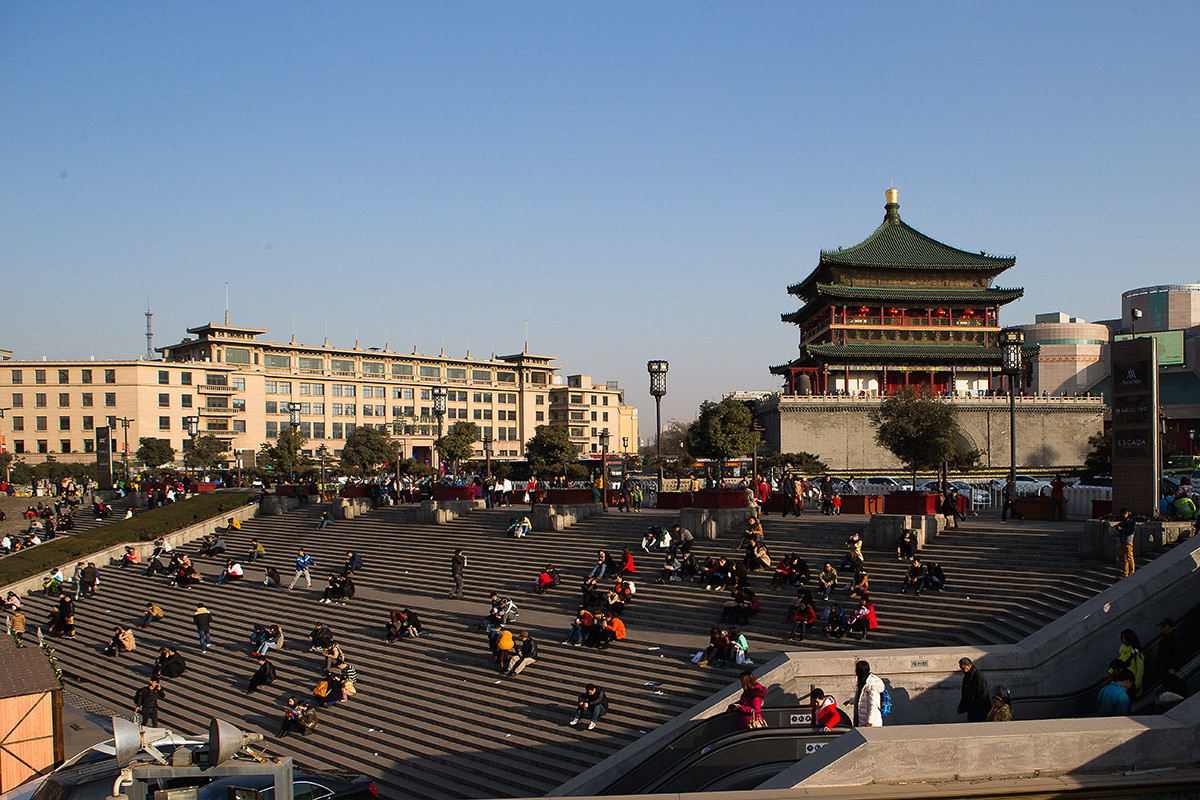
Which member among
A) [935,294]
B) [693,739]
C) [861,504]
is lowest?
[693,739]

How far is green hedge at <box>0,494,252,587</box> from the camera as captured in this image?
32.5 m

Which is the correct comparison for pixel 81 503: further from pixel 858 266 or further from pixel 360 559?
pixel 858 266

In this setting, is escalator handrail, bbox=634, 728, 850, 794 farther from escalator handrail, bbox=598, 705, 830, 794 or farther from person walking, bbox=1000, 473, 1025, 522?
person walking, bbox=1000, 473, 1025, 522

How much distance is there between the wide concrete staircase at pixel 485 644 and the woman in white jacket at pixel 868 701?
11.6 feet

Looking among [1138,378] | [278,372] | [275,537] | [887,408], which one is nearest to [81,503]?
[275,537]

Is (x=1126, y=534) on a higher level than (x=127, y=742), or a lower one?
higher

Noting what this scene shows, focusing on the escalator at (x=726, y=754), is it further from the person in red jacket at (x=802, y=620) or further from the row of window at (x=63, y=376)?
the row of window at (x=63, y=376)

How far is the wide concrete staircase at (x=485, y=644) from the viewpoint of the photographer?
1511 cm

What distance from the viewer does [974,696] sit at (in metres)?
12.1

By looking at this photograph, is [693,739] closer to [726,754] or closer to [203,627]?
[726,754]

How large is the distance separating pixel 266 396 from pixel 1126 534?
262 ft

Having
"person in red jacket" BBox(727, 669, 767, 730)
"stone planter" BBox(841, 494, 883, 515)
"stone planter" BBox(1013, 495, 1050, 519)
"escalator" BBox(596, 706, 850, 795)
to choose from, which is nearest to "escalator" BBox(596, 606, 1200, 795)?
"escalator" BBox(596, 706, 850, 795)

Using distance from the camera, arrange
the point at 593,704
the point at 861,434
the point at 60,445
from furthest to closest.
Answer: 1. the point at 60,445
2. the point at 861,434
3. the point at 593,704

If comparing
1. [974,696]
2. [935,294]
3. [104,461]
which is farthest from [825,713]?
[935,294]
